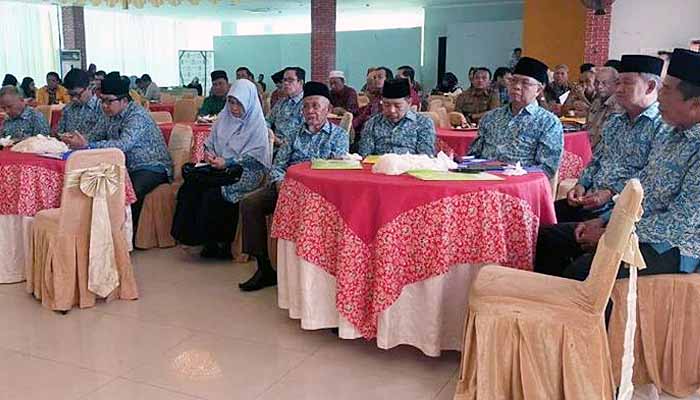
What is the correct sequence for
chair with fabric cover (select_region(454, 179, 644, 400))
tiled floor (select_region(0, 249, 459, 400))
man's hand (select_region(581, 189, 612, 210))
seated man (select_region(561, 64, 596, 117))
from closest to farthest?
chair with fabric cover (select_region(454, 179, 644, 400)) < tiled floor (select_region(0, 249, 459, 400)) < man's hand (select_region(581, 189, 612, 210)) < seated man (select_region(561, 64, 596, 117))

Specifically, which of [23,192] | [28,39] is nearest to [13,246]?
[23,192]

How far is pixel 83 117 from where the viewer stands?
5.10 m

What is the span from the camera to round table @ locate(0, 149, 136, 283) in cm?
389

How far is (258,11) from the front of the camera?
18.2 meters

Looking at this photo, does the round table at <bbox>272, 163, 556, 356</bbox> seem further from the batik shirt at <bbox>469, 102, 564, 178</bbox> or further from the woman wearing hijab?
the woman wearing hijab

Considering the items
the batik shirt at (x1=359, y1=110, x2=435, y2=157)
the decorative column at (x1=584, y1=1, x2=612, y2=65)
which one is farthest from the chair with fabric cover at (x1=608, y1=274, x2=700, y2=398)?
the decorative column at (x1=584, y1=1, x2=612, y2=65)

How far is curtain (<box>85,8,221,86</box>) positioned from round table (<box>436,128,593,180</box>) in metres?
16.4

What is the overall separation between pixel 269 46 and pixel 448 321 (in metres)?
18.7

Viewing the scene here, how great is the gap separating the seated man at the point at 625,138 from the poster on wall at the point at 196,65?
1883 cm

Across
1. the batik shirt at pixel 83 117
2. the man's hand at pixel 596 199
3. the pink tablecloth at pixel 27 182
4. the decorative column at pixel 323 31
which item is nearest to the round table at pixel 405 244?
the man's hand at pixel 596 199

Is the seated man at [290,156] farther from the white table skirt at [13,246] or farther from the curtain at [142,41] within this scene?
the curtain at [142,41]

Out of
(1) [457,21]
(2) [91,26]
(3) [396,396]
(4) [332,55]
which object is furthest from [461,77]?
(3) [396,396]

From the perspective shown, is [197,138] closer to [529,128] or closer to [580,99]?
[529,128]

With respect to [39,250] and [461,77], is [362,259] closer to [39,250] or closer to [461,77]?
[39,250]
